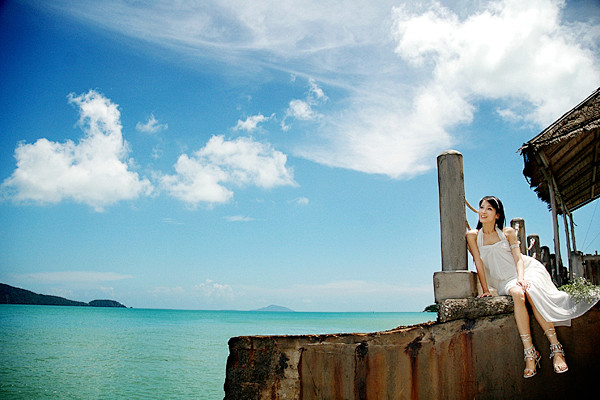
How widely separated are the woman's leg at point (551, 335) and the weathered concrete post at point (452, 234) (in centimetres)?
51

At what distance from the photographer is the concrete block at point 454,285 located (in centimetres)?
372

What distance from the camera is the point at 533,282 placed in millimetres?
3586

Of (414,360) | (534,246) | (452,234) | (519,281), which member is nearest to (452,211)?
(452,234)

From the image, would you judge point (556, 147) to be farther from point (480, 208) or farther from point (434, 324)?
point (434, 324)

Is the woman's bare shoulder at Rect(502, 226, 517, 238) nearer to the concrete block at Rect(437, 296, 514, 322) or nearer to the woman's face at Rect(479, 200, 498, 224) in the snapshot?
the woman's face at Rect(479, 200, 498, 224)

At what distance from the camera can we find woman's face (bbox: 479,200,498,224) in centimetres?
402

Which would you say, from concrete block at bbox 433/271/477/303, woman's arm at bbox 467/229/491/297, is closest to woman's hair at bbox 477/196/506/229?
woman's arm at bbox 467/229/491/297

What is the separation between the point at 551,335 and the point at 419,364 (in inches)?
41.8

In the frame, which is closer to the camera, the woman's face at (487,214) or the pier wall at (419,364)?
the pier wall at (419,364)

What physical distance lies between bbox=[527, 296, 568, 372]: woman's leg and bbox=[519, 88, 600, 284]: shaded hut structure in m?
4.22

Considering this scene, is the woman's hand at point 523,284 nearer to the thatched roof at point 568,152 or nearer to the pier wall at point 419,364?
the pier wall at point 419,364

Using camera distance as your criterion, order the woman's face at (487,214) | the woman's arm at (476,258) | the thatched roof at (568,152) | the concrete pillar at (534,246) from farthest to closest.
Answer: the concrete pillar at (534,246)
the thatched roof at (568,152)
the woman's face at (487,214)
the woman's arm at (476,258)

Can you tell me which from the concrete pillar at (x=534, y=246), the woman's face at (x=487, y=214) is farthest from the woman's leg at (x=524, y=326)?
the concrete pillar at (x=534, y=246)

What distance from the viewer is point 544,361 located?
3.53m
